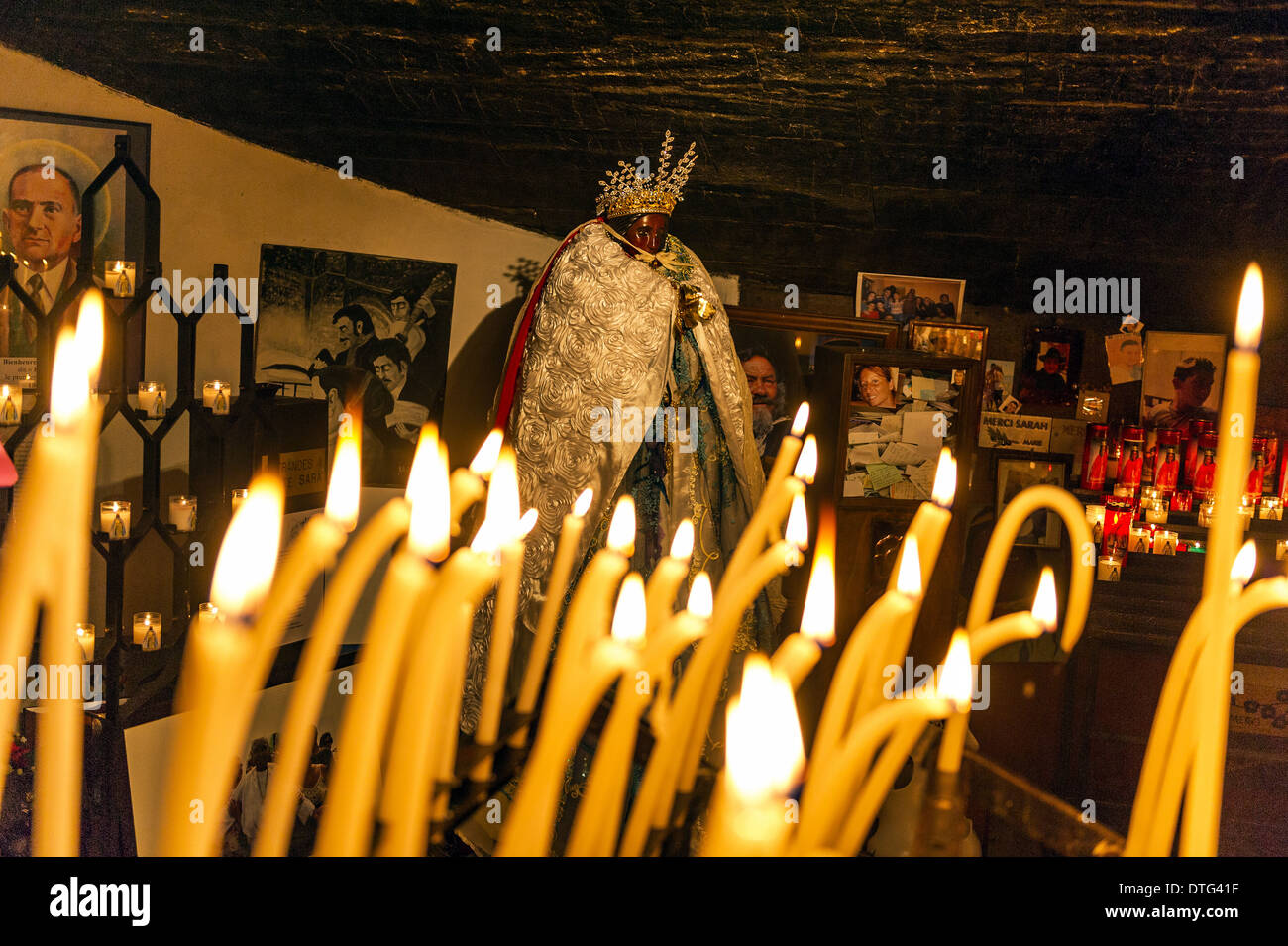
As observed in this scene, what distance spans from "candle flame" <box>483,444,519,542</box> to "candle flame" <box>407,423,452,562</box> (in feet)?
0.23

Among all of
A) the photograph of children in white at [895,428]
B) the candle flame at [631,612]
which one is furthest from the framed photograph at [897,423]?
the candle flame at [631,612]

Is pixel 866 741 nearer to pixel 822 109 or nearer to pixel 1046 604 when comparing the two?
pixel 1046 604

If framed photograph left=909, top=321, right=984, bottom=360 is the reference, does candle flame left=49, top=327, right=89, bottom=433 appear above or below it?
below

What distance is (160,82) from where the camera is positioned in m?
2.95

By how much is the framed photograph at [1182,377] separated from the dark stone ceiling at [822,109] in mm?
107

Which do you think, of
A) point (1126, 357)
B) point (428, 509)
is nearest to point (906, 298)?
point (1126, 357)

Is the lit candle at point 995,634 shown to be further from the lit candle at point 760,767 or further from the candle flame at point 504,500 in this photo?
the candle flame at point 504,500

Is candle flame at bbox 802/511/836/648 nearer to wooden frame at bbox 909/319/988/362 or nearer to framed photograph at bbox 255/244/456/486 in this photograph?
wooden frame at bbox 909/319/988/362

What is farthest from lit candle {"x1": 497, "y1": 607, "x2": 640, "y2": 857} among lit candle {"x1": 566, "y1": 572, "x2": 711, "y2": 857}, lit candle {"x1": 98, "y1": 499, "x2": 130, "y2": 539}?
lit candle {"x1": 98, "y1": 499, "x2": 130, "y2": 539}

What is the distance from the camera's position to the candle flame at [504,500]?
0.75 m

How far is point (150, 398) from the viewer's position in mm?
2621

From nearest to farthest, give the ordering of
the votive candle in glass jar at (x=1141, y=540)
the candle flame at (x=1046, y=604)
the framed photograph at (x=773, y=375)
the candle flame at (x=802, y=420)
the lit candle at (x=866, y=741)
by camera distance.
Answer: the lit candle at (x=866, y=741) < the candle flame at (x=1046, y=604) < the candle flame at (x=802, y=420) < the votive candle in glass jar at (x=1141, y=540) < the framed photograph at (x=773, y=375)

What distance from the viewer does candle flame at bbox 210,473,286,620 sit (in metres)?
0.44

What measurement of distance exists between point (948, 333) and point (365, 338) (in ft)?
7.95
